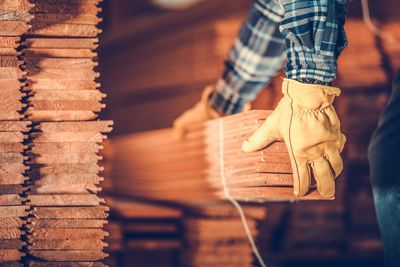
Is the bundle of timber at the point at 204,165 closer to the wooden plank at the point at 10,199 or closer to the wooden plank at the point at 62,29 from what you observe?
the wooden plank at the point at 62,29

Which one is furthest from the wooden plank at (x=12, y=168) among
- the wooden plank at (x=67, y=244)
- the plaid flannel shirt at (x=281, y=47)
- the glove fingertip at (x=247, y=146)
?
the plaid flannel shirt at (x=281, y=47)

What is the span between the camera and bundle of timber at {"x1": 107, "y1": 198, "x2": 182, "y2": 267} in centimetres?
228

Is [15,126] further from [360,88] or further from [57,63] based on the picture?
[360,88]

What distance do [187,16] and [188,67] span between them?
271 mm

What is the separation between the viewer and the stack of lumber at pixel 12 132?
1.63m

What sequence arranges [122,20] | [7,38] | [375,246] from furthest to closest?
[122,20]
[375,246]
[7,38]

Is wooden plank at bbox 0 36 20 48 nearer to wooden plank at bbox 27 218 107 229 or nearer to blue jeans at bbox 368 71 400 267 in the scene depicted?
wooden plank at bbox 27 218 107 229

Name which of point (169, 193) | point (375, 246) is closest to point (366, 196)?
point (375, 246)

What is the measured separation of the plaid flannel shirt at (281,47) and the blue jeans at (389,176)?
1.09 ft

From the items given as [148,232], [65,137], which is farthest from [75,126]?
[148,232]

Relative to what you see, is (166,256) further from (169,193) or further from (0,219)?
(0,219)

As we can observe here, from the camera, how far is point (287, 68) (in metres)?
1.61

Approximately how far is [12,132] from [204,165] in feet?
2.34

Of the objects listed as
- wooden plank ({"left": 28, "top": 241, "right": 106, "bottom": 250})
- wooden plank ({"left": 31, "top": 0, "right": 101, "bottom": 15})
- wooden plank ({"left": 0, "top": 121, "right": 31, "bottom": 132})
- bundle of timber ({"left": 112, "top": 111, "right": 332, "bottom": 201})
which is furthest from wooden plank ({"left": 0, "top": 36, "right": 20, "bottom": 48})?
bundle of timber ({"left": 112, "top": 111, "right": 332, "bottom": 201})
